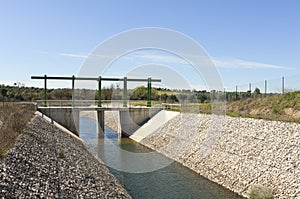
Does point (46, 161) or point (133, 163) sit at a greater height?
point (46, 161)

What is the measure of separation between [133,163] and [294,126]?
33.8 feet

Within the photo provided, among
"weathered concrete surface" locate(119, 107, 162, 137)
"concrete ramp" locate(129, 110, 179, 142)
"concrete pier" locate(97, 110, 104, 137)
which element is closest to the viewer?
"concrete ramp" locate(129, 110, 179, 142)

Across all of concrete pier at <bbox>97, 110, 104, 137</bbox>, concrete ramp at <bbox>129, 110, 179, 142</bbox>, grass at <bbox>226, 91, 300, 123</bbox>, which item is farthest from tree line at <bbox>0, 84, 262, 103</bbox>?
concrete ramp at <bbox>129, 110, 179, 142</bbox>

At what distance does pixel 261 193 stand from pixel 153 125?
19.8 meters

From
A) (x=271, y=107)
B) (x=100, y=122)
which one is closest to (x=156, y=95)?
(x=100, y=122)

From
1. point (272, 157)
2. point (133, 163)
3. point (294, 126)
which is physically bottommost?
point (133, 163)

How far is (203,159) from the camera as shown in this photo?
18.1m

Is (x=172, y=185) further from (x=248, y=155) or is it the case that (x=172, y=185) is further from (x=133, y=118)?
(x=133, y=118)

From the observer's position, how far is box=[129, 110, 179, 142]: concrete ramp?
98.7ft

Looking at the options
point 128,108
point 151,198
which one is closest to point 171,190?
point 151,198

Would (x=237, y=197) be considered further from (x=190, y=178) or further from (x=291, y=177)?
(x=190, y=178)

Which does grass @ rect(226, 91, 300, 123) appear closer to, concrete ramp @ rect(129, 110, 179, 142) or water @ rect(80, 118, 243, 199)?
concrete ramp @ rect(129, 110, 179, 142)

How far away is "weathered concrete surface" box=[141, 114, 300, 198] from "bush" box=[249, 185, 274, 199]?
12.9 inches

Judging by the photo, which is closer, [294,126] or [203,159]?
[294,126]
